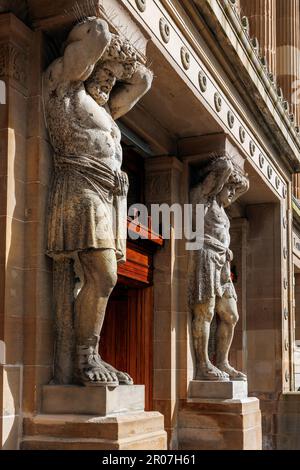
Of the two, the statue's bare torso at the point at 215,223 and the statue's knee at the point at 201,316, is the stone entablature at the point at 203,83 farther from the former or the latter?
the statue's knee at the point at 201,316

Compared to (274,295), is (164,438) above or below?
below

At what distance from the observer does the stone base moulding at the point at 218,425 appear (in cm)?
938

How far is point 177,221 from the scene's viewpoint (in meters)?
10.3

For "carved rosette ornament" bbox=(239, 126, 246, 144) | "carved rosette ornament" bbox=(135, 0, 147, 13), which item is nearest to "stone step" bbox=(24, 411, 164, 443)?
"carved rosette ornament" bbox=(135, 0, 147, 13)

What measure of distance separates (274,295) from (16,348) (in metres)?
8.17

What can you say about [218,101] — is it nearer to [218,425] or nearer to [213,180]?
[213,180]

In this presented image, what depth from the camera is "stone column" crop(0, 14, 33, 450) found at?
615 centimetres

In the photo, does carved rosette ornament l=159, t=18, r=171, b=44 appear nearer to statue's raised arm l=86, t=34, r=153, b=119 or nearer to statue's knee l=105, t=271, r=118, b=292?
statue's raised arm l=86, t=34, r=153, b=119

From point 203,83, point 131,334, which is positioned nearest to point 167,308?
point 131,334

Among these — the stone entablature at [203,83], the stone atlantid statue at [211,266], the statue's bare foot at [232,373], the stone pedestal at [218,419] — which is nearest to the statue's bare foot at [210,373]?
the stone atlantid statue at [211,266]
